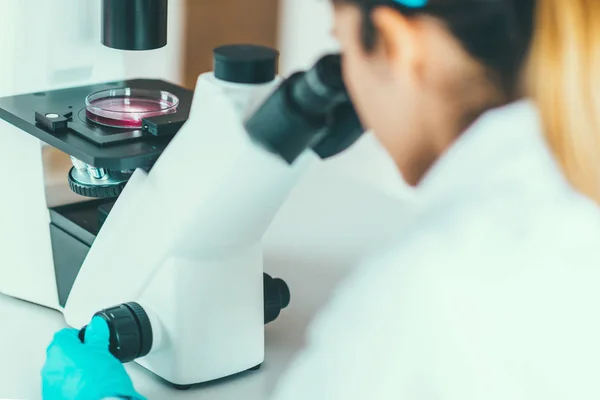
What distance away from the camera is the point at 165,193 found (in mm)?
625

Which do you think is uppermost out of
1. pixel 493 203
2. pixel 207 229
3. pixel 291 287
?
pixel 493 203

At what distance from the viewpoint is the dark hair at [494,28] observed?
447mm

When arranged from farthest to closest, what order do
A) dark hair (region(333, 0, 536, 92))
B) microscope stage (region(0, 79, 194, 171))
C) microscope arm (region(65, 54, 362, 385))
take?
microscope stage (region(0, 79, 194, 171)), microscope arm (region(65, 54, 362, 385)), dark hair (region(333, 0, 536, 92))

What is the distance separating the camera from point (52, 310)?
31.3 inches

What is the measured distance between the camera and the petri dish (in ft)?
2.43

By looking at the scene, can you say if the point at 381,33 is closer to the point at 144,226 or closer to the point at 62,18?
the point at 144,226

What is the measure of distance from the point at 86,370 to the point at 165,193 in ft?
0.44

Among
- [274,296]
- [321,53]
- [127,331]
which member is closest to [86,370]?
[127,331]

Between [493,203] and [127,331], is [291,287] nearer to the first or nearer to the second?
[127,331]

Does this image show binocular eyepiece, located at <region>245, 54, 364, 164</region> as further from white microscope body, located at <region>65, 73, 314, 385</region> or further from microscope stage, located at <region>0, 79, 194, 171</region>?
microscope stage, located at <region>0, 79, 194, 171</region>

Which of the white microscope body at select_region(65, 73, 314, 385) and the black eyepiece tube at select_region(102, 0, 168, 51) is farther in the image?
the black eyepiece tube at select_region(102, 0, 168, 51)

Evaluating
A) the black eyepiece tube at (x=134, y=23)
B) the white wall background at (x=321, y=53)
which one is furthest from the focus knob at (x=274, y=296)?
the black eyepiece tube at (x=134, y=23)

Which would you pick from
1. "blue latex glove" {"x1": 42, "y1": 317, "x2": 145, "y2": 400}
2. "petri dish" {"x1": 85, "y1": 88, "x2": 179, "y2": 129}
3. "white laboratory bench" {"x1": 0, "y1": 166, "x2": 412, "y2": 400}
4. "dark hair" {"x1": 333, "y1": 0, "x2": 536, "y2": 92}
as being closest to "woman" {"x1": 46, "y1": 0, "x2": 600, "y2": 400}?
"dark hair" {"x1": 333, "y1": 0, "x2": 536, "y2": 92}

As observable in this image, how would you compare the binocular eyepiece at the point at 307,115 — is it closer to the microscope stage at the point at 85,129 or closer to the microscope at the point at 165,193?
the microscope at the point at 165,193
